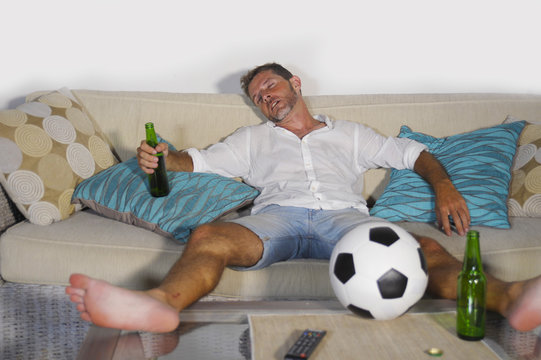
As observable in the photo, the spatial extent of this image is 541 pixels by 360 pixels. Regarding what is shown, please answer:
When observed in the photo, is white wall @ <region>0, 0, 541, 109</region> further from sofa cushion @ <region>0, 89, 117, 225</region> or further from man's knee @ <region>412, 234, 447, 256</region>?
man's knee @ <region>412, 234, 447, 256</region>

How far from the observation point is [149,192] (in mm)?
2072

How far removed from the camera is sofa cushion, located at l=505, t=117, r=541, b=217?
2108 millimetres

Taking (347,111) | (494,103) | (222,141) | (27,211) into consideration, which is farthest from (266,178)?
(494,103)

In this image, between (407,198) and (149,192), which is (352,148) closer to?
(407,198)

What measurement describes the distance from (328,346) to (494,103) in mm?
1586

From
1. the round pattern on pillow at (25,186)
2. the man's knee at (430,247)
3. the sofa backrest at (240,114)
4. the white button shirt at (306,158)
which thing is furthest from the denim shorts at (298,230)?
the round pattern on pillow at (25,186)

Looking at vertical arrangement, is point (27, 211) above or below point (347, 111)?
below

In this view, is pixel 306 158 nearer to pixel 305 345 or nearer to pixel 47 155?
pixel 47 155

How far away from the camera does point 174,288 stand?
1.43 metres

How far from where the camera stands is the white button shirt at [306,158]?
2.14 m

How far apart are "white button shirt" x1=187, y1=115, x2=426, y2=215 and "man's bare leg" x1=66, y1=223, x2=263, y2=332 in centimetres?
40

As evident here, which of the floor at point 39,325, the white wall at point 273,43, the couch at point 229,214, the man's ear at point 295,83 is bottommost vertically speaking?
the floor at point 39,325

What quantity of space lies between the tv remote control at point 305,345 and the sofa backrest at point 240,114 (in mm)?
1194

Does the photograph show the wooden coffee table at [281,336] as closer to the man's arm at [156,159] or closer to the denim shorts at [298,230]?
the denim shorts at [298,230]
